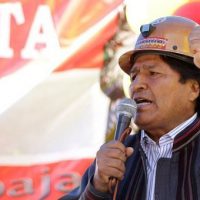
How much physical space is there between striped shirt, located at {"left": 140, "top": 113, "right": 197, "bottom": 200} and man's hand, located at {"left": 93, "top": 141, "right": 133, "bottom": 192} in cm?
32

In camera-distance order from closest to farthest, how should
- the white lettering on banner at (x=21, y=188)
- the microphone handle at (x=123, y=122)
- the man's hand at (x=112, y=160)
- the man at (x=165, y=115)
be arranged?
1. the man's hand at (x=112, y=160)
2. the microphone handle at (x=123, y=122)
3. the man at (x=165, y=115)
4. the white lettering on banner at (x=21, y=188)

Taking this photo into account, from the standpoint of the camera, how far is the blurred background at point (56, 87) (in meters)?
3.63

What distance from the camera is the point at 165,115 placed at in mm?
2422

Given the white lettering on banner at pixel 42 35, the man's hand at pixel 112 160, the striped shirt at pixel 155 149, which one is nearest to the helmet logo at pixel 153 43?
the striped shirt at pixel 155 149

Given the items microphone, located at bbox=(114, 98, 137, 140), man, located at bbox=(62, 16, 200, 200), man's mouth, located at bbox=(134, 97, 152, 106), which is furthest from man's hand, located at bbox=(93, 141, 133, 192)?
man's mouth, located at bbox=(134, 97, 152, 106)

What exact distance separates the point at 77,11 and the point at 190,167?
1.66 m

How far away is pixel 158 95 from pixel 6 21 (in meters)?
1.52

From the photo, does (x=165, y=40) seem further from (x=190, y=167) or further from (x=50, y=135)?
(x=50, y=135)

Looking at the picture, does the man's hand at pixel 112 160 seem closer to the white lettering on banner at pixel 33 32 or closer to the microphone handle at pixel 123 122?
the microphone handle at pixel 123 122

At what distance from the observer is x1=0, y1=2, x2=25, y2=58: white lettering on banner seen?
11.8 ft

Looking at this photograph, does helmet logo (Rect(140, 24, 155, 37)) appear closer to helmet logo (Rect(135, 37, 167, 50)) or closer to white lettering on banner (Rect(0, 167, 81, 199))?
helmet logo (Rect(135, 37, 167, 50))

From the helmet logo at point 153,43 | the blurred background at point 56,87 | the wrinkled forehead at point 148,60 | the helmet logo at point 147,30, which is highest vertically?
the helmet logo at point 147,30

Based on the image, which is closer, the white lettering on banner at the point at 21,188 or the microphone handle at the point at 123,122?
the microphone handle at the point at 123,122

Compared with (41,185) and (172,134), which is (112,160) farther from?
(41,185)
